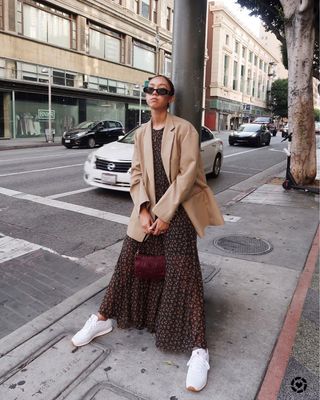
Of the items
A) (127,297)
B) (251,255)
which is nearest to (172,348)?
(127,297)

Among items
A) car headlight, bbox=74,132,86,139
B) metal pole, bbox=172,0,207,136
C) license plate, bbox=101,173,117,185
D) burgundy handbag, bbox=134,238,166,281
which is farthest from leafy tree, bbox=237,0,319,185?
car headlight, bbox=74,132,86,139

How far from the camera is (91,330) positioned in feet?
9.96

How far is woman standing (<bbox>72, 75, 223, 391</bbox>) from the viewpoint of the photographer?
274cm

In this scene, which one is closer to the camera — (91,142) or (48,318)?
(48,318)

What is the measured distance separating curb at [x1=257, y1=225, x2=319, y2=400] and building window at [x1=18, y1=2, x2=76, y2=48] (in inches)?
1052

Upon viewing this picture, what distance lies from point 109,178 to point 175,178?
5.71 metres

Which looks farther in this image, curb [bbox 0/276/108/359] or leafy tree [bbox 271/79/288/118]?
leafy tree [bbox 271/79/288/118]

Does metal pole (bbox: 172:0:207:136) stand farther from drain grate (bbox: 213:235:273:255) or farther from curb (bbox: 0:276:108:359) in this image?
drain grate (bbox: 213:235:273:255)

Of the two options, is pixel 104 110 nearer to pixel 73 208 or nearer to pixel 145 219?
pixel 73 208

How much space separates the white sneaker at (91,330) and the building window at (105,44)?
32.0 m

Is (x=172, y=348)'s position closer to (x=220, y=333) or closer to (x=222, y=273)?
(x=220, y=333)

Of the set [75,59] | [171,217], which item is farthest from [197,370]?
[75,59]

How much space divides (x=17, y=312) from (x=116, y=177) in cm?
509

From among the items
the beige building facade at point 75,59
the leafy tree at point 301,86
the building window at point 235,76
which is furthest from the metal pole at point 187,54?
the building window at point 235,76
